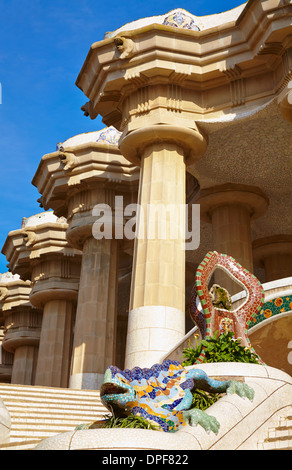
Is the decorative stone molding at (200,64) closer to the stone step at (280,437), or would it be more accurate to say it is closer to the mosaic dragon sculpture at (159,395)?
the mosaic dragon sculpture at (159,395)

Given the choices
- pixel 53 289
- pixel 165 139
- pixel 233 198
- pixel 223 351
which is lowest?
pixel 223 351

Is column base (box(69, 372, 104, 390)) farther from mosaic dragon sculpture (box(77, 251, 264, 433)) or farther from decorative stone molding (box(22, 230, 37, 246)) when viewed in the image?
mosaic dragon sculpture (box(77, 251, 264, 433))

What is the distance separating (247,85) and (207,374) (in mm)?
13078

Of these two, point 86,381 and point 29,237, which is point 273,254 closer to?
point 86,381

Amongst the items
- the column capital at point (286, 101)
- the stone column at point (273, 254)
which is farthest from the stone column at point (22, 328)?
the column capital at point (286, 101)

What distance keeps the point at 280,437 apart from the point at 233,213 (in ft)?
53.6

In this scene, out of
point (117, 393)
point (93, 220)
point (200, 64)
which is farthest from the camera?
point (93, 220)

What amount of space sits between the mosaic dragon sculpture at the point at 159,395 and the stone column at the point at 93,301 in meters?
16.5

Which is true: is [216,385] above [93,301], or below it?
below

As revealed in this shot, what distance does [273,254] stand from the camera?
94.5ft

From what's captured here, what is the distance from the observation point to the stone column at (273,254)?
28094mm

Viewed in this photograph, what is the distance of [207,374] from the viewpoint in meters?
9.68

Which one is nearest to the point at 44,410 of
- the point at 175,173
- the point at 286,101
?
the point at 175,173

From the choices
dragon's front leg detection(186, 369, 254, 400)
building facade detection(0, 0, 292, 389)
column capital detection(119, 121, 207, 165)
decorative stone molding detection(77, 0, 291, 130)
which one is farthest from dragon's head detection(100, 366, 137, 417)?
decorative stone molding detection(77, 0, 291, 130)
